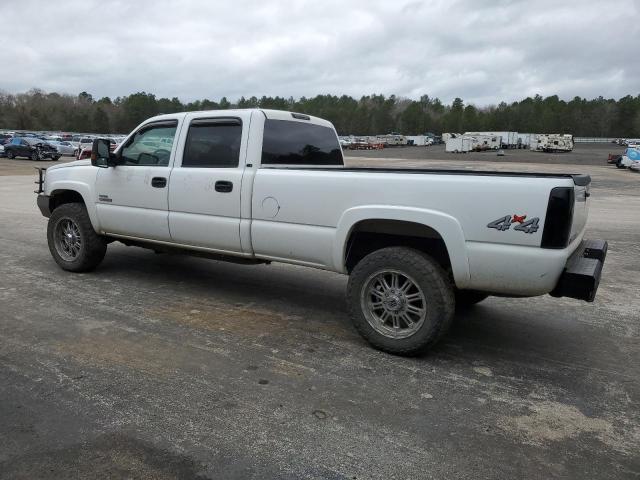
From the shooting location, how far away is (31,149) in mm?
36000

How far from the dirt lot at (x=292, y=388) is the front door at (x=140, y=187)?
720 mm

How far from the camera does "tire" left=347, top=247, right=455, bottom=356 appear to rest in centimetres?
398

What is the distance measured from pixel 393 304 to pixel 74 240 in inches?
167

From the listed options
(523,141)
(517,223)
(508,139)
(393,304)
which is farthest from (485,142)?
(517,223)

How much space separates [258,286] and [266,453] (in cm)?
336

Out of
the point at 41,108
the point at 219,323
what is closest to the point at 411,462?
the point at 219,323

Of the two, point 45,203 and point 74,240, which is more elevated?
point 45,203

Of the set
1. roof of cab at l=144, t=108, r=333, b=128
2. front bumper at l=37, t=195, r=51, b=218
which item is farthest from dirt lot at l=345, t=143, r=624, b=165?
front bumper at l=37, t=195, r=51, b=218

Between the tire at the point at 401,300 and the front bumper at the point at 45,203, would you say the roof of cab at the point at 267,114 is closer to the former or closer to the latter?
the tire at the point at 401,300

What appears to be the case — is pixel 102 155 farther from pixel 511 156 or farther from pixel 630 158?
pixel 511 156

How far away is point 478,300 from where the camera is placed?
214 inches

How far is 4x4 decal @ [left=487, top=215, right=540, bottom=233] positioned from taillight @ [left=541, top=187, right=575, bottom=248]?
0.07 m

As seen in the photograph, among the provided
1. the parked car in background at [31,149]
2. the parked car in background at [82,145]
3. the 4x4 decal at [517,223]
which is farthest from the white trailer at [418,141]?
the 4x4 decal at [517,223]

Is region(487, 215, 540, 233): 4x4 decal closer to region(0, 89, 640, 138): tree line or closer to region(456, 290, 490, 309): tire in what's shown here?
region(456, 290, 490, 309): tire
